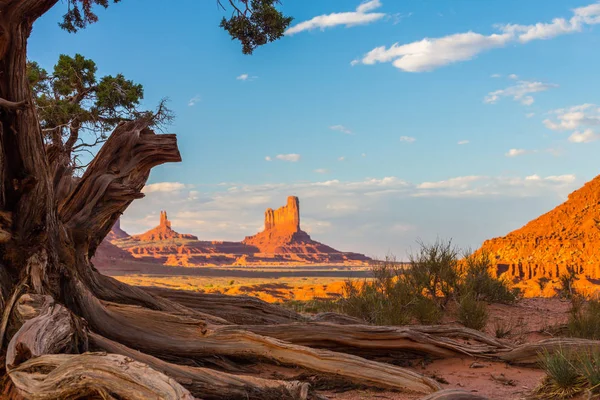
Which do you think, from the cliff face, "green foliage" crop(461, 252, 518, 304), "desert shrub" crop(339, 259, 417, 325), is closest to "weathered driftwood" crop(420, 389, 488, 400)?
"desert shrub" crop(339, 259, 417, 325)

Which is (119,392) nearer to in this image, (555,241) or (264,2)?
(264,2)

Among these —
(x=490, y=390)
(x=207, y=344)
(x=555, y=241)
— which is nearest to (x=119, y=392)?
(x=207, y=344)

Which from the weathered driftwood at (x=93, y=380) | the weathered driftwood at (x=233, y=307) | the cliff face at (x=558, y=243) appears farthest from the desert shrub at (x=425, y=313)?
the cliff face at (x=558, y=243)

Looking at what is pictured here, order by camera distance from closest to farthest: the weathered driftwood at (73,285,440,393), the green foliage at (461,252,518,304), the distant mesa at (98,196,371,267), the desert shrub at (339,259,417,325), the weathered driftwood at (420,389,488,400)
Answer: the weathered driftwood at (420,389,488,400) → the weathered driftwood at (73,285,440,393) → the desert shrub at (339,259,417,325) → the green foliage at (461,252,518,304) → the distant mesa at (98,196,371,267)

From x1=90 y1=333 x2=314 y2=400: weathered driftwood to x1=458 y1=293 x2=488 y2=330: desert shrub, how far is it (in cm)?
622

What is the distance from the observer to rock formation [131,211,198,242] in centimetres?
14762

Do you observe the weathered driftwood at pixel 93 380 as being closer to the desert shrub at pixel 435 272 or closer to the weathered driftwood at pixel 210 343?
the weathered driftwood at pixel 210 343

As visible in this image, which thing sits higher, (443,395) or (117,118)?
(117,118)

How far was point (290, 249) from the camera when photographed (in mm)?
141500

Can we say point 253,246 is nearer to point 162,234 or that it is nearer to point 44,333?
point 162,234

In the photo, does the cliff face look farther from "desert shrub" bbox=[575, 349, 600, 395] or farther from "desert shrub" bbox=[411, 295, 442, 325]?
"desert shrub" bbox=[575, 349, 600, 395]

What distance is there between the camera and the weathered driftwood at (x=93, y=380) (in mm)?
4016

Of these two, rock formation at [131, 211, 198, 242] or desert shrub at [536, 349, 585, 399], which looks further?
rock formation at [131, 211, 198, 242]

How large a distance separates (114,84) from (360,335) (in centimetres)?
1014
